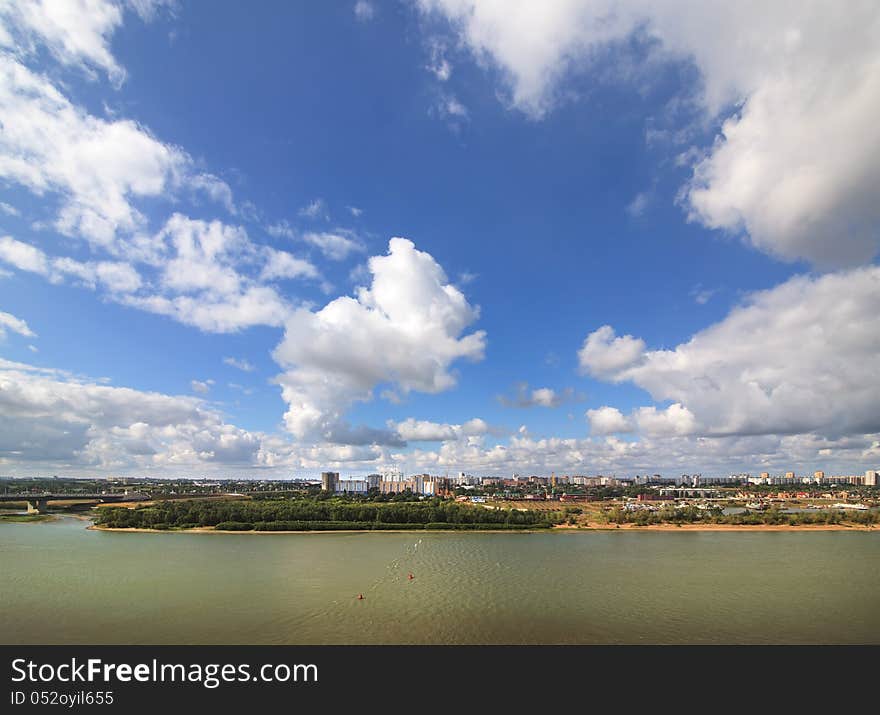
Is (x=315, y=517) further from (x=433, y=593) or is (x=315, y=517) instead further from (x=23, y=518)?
(x=23, y=518)

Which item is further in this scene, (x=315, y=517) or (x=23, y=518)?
(x=23, y=518)

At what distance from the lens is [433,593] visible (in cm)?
1731

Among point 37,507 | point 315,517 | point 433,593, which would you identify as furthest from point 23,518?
point 433,593

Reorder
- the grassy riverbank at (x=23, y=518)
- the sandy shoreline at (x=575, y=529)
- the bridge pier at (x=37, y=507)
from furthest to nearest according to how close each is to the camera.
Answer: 1. the bridge pier at (x=37, y=507)
2. the grassy riverbank at (x=23, y=518)
3. the sandy shoreline at (x=575, y=529)

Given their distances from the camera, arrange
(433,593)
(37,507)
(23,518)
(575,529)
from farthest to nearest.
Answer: (37,507) → (23,518) → (575,529) → (433,593)

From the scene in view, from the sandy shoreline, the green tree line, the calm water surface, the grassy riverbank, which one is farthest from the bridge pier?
the calm water surface

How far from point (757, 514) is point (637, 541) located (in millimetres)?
19259

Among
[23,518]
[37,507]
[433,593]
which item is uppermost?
[37,507]

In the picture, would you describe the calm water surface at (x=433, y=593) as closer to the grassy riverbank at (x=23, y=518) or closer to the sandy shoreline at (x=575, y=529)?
the sandy shoreline at (x=575, y=529)

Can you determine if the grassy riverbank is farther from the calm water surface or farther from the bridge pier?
the calm water surface

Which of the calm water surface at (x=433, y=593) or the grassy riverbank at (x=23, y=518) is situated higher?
the grassy riverbank at (x=23, y=518)

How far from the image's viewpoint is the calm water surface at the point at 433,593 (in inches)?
518

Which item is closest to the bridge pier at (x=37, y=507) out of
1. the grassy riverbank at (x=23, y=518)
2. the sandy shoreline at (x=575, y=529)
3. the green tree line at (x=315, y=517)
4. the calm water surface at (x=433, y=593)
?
the grassy riverbank at (x=23, y=518)
